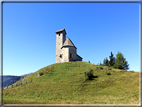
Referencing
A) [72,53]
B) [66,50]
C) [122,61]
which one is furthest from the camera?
[122,61]

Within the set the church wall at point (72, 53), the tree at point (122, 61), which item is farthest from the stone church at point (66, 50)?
the tree at point (122, 61)

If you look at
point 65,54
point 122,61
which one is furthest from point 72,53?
point 122,61

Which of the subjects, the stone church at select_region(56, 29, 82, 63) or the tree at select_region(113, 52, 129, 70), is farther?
the tree at select_region(113, 52, 129, 70)

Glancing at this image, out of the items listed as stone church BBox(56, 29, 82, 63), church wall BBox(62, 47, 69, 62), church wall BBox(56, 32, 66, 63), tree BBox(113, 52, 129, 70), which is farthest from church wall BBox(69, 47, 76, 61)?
tree BBox(113, 52, 129, 70)

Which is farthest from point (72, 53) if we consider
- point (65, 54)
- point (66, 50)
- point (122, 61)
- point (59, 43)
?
point (122, 61)

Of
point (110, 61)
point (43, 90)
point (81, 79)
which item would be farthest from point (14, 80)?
point (110, 61)

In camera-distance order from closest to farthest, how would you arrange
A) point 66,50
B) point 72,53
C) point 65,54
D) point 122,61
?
point 66,50, point 65,54, point 72,53, point 122,61

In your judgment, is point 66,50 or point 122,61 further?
point 122,61

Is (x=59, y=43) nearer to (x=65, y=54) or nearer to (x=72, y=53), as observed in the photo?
(x=65, y=54)

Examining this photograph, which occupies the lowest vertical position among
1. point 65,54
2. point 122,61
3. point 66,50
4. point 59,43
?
point 122,61

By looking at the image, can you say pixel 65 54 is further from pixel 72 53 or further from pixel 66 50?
pixel 72 53

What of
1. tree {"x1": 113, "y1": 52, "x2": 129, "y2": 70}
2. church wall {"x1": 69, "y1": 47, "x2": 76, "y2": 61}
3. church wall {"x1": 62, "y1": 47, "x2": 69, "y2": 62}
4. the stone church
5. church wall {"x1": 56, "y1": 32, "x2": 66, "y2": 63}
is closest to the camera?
church wall {"x1": 62, "y1": 47, "x2": 69, "y2": 62}

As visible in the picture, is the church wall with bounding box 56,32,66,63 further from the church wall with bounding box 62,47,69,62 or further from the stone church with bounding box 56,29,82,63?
the church wall with bounding box 62,47,69,62

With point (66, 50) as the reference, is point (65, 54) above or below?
below
